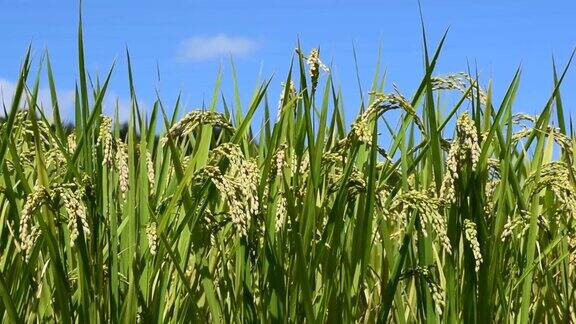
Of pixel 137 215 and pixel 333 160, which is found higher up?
pixel 333 160

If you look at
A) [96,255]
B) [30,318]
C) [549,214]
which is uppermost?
[549,214]

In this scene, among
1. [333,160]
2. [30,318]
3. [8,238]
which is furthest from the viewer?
[8,238]

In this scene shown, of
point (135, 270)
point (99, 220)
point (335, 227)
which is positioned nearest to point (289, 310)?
point (335, 227)

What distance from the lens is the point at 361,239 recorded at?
2.12 m

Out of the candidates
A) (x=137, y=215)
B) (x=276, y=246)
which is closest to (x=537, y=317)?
(x=276, y=246)

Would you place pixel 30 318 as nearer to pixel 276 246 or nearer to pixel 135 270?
pixel 135 270

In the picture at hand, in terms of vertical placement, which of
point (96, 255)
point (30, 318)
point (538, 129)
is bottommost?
point (30, 318)

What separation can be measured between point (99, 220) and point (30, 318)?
1.54 feet

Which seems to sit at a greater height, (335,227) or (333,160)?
(333,160)

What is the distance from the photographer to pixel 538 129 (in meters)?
2.54

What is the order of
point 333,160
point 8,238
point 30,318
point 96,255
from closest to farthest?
1. point 96,255
2. point 333,160
3. point 30,318
4. point 8,238

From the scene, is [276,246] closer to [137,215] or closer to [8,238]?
[137,215]

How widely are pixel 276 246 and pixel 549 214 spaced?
104 cm

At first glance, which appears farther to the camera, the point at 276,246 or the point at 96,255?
the point at 276,246
